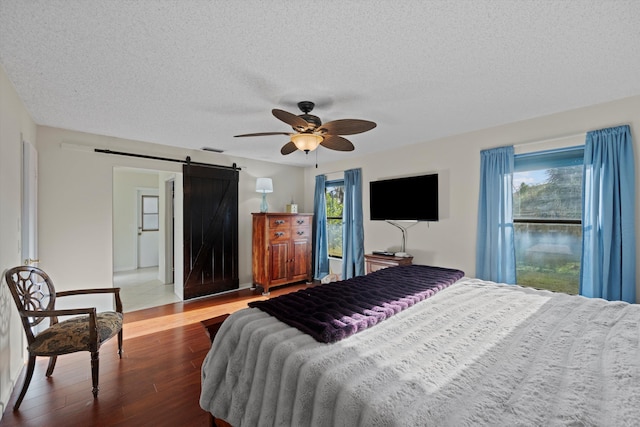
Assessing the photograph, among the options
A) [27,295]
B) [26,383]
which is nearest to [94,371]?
[26,383]

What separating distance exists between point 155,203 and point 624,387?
25.5ft

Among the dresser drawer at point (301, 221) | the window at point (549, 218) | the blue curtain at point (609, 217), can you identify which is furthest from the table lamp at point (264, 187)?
the blue curtain at point (609, 217)

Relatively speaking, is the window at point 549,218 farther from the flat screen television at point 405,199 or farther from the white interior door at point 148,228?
the white interior door at point 148,228

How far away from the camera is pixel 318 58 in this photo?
1799 millimetres

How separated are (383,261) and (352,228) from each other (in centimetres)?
106

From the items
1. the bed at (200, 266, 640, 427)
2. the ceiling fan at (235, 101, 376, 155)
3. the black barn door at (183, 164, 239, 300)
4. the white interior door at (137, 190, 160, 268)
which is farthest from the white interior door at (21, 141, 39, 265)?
the white interior door at (137, 190, 160, 268)

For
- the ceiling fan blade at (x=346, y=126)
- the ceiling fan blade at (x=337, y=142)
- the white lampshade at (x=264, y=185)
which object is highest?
the ceiling fan blade at (x=346, y=126)

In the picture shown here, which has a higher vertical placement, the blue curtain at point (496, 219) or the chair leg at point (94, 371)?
the blue curtain at point (496, 219)

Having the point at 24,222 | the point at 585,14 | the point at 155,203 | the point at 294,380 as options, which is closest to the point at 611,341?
the point at 294,380

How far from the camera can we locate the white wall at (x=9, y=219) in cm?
191

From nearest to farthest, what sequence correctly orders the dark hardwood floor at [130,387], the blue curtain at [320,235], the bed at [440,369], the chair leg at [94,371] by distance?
1. the bed at [440,369]
2. the dark hardwood floor at [130,387]
3. the chair leg at [94,371]
4. the blue curtain at [320,235]

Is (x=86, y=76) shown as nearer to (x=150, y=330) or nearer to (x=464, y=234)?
(x=150, y=330)

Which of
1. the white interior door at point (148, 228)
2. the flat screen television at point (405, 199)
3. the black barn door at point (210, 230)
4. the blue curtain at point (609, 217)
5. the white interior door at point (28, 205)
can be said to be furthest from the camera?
the white interior door at point (148, 228)

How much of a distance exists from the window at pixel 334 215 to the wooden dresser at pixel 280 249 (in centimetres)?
42
